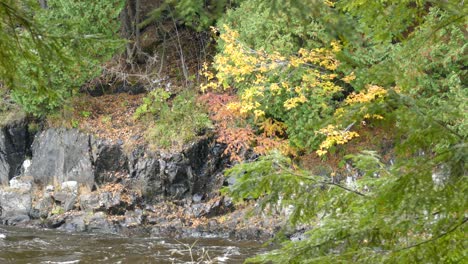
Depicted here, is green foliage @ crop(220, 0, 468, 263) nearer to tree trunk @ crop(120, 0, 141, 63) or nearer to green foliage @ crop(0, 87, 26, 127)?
tree trunk @ crop(120, 0, 141, 63)

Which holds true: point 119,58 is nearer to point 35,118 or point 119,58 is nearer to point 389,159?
point 35,118

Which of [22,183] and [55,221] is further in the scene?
Result: [22,183]

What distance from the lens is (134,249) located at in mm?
10680

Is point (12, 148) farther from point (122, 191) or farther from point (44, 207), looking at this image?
point (122, 191)

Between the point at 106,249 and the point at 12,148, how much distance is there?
648 cm

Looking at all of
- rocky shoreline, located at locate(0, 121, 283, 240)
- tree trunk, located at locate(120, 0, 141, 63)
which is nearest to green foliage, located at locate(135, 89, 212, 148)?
rocky shoreline, located at locate(0, 121, 283, 240)

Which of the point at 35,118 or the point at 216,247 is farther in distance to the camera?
the point at 35,118

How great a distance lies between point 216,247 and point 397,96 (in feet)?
27.9

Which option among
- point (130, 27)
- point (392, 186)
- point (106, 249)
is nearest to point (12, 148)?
point (130, 27)

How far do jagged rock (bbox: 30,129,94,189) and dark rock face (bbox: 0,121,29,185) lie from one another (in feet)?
1.63

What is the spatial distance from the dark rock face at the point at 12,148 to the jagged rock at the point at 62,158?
1.63ft

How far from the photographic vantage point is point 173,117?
14.3 meters

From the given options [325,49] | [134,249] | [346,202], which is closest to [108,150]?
[134,249]

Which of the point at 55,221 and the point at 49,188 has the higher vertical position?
the point at 49,188
